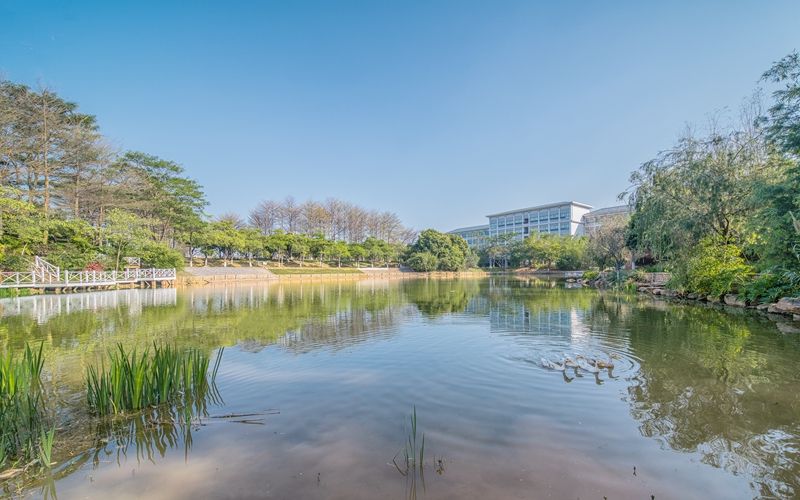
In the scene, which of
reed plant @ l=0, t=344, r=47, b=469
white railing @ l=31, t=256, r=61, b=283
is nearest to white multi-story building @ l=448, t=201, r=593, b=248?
white railing @ l=31, t=256, r=61, b=283

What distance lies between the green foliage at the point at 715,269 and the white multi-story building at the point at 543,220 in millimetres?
50855

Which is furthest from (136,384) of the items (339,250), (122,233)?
(339,250)

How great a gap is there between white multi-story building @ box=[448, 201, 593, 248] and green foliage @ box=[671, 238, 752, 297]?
167ft

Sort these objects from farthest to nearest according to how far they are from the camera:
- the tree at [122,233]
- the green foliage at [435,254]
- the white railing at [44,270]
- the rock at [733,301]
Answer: the green foliage at [435,254], the tree at [122,233], the white railing at [44,270], the rock at [733,301]

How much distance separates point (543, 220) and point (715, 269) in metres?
63.8

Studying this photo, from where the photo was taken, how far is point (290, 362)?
6105 mm

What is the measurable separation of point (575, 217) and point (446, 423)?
75.7 metres

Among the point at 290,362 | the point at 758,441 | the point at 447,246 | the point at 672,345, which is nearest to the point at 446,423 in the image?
the point at 758,441

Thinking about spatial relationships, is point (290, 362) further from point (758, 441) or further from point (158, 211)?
point (158, 211)

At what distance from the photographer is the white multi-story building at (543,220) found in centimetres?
7062

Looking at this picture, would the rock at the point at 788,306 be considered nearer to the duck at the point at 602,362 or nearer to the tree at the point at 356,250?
the duck at the point at 602,362

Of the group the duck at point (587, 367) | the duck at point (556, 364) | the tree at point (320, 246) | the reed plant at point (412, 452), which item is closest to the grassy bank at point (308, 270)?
the tree at point (320, 246)

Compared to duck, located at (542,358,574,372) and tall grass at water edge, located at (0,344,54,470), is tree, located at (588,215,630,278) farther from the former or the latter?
tall grass at water edge, located at (0,344,54,470)

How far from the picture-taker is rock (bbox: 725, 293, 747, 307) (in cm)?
1219
